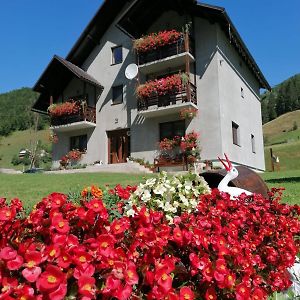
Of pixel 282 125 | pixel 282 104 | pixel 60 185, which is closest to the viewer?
pixel 60 185

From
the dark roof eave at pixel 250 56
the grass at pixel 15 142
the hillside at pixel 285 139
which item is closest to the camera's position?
the dark roof eave at pixel 250 56

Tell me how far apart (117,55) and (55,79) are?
197 inches

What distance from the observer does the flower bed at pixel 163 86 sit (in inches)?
728

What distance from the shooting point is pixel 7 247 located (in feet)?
5.06

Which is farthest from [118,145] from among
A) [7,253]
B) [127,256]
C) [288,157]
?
[288,157]

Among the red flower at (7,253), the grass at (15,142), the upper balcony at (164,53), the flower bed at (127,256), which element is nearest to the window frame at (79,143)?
the upper balcony at (164,53)

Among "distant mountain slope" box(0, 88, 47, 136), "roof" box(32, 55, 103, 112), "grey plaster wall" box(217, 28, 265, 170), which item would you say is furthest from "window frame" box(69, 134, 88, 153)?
"distant mountain slope" box(0, 88, 47, 136)

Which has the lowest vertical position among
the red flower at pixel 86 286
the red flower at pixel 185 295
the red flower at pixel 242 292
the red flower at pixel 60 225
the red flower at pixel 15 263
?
the red flower at pixel 242 292

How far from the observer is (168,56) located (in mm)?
20078

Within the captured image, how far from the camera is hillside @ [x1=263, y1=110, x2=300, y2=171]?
44.0 metres

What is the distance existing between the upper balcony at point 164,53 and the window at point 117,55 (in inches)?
100

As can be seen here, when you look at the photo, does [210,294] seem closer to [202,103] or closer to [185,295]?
[185,295]

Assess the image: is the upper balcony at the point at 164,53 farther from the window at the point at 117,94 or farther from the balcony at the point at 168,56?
the window at the point at 117,94

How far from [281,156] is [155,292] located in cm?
4776
